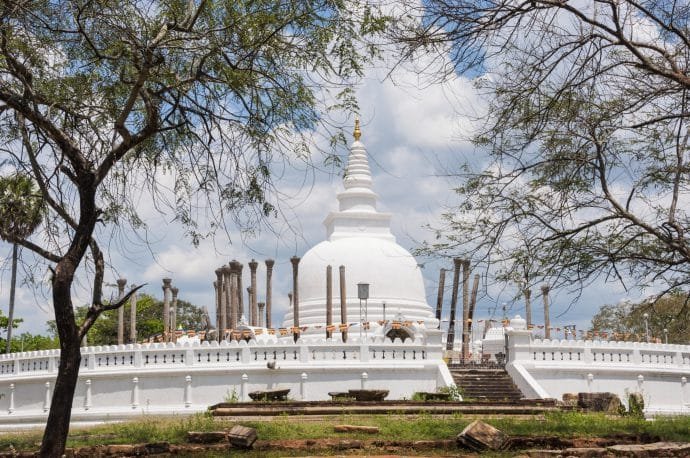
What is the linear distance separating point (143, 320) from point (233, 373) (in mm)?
39879

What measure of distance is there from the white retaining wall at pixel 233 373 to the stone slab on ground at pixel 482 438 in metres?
14.3

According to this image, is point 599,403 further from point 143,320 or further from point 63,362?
point 143,320

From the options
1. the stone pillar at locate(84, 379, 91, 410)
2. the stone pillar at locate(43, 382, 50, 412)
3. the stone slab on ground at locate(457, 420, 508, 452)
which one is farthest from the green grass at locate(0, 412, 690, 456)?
the stone pillar at locate(43, 382, 50, 412)

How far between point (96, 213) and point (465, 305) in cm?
3175

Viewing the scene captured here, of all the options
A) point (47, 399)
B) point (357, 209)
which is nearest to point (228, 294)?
point (357, 209)

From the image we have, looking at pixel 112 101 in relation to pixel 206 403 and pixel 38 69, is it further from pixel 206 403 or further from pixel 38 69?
pixel 206 403

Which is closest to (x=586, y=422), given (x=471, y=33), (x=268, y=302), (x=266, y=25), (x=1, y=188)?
(x=471, y=33)

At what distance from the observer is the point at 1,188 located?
15883 mm

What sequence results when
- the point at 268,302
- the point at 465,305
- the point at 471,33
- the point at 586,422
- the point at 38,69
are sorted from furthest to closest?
the point at 268,302 < the point at 465,305 < the point at 586,422 < the point at 38,69 < the point at 471,33

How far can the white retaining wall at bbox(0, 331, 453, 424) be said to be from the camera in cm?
2870

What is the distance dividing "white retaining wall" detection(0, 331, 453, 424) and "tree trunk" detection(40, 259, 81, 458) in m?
15.5

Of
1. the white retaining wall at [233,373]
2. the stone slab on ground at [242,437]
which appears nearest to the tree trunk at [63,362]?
the stone slab on ground at [242,437]

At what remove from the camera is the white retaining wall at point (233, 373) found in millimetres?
28703

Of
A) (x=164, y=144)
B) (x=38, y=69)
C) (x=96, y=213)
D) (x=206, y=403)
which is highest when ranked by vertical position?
(x=38, y=69)
